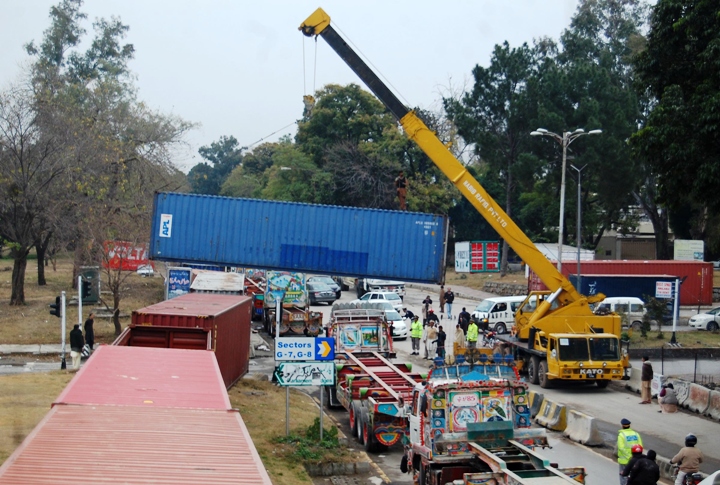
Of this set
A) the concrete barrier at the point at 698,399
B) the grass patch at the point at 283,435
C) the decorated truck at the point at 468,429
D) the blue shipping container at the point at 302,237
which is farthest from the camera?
the blue shipping container at the point at 302,237

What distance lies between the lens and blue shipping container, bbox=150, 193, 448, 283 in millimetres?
29641

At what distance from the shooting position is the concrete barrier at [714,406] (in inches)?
781

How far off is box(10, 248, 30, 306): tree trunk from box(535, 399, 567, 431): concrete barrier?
26.0 metres

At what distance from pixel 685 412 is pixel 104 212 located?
27672mm

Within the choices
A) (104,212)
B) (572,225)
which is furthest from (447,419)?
(572,225)

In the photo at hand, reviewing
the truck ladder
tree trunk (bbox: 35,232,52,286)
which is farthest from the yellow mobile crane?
tree trunk (bbox: 35,232,52,286)

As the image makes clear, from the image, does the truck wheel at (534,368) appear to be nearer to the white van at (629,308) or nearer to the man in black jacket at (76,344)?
the man in black jacket at (76,344)

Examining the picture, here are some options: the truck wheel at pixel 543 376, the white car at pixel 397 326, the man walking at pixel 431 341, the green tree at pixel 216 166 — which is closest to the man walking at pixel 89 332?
the man walking at pixel 431 341

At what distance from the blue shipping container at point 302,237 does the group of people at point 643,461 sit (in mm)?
17610

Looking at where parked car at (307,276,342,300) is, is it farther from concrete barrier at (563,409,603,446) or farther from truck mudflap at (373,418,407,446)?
truck mudflap at (373,418,407,446)

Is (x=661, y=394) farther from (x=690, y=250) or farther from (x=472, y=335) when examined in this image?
(x=690, y=250)

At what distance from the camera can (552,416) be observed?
740 inches

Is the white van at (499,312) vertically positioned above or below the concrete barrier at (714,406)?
above

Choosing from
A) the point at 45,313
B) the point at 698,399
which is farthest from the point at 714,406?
the point at 45,313
